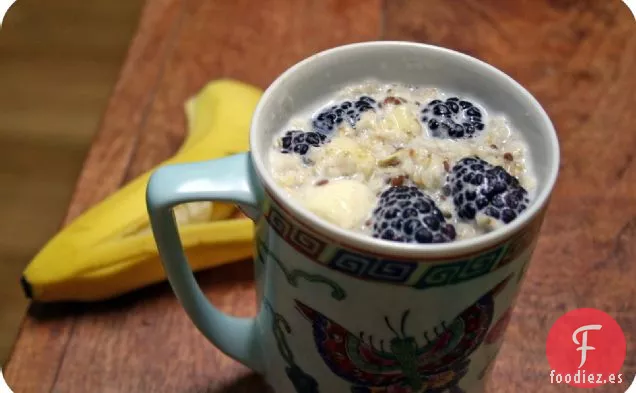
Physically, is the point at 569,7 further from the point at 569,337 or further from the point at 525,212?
the point at 525,212

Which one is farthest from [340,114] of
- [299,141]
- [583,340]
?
[583,340]

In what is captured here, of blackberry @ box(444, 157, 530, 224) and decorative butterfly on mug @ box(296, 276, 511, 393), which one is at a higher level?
blackberry @ box(444, 157, 530, 224)

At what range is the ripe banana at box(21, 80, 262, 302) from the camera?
585mm

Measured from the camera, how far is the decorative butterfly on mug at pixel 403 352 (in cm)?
41

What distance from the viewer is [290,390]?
1.60 ft

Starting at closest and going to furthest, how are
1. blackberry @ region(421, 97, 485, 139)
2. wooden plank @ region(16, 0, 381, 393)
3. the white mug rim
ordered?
the white mug rim → blackberry @ region(421, 97, 485, 139) → wooden plank @ region(16, 0, 381, 393)

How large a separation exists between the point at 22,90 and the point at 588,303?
3.40ft

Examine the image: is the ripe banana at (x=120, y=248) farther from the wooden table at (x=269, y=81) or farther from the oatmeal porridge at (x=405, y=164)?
the oatmeal porridge at (x=405, y=164)

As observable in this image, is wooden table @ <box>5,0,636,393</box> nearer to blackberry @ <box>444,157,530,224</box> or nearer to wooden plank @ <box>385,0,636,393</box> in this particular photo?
wooden plank @ <box>385,0,636,393</box>

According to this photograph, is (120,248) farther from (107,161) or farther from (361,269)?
(361,269)

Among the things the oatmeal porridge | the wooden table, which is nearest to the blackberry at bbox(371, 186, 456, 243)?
the oatmeal porridge

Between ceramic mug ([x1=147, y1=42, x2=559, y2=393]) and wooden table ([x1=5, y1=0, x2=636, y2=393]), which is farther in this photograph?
wooden table ([x1=5, y1=0, x2=636, y2=393])

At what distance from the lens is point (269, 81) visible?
80 centimetres

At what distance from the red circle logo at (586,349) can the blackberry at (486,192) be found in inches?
8.9
